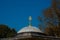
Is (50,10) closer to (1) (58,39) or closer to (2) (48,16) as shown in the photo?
(2) (48,16)

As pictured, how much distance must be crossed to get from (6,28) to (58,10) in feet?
70.3

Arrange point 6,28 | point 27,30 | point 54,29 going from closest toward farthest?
point 27,30
point 54,29
point 6,28

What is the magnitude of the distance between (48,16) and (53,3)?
2.64m

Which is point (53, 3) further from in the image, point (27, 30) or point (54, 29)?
point (27, 30)

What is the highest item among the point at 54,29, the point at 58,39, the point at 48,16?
the point at 48,16

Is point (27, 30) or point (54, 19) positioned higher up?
point (54, 19)

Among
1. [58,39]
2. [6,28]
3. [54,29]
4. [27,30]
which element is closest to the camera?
[58,39]

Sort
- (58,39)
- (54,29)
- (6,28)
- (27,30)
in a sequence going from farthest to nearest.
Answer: (6,28), (54,29), (27,30), (58,39)

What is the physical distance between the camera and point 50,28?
39062 millimetres

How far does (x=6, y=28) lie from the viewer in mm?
56000

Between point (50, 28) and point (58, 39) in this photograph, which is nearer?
point (58, 39)

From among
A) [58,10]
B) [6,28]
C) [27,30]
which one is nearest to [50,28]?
[58,10]

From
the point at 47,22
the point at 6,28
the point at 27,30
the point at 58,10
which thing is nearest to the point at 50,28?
the point at 47,22

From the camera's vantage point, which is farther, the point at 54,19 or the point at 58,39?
the point at 54,19
